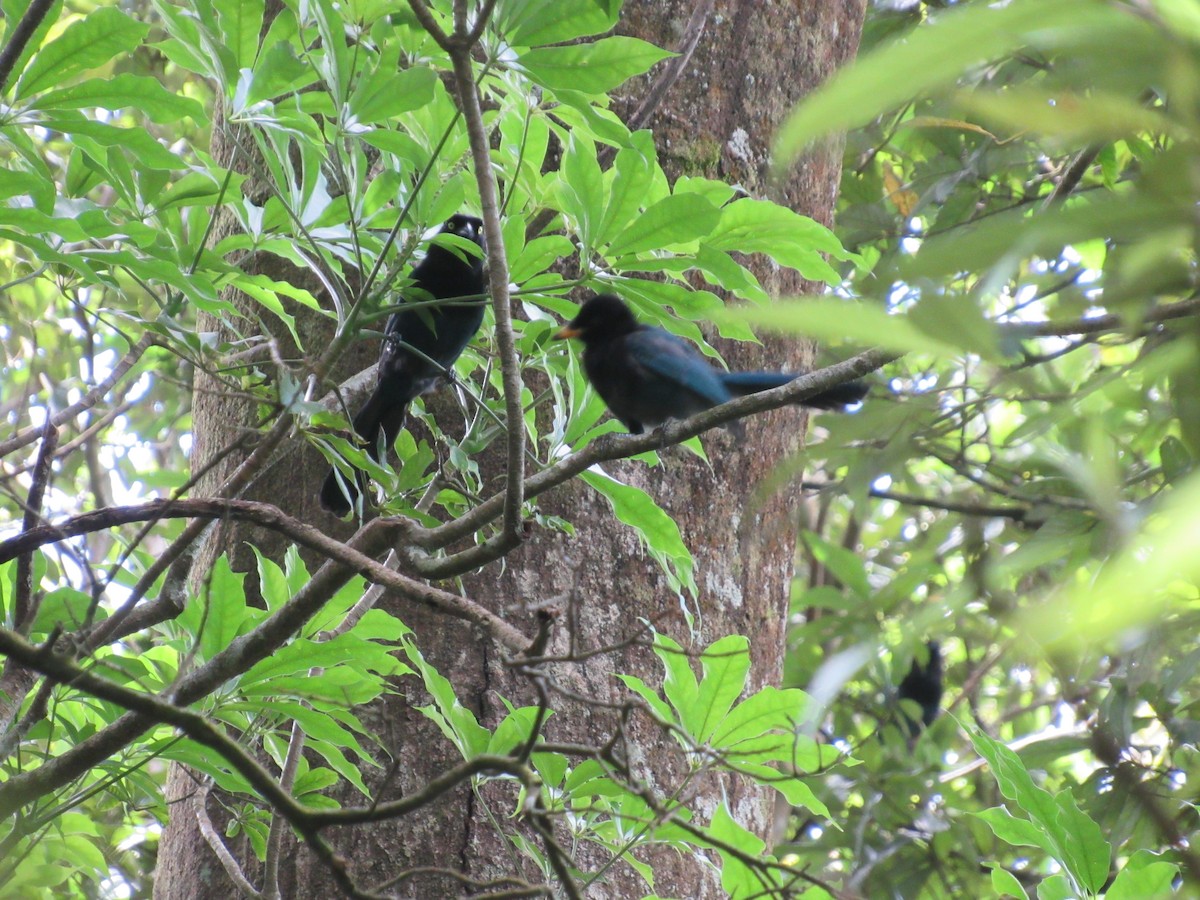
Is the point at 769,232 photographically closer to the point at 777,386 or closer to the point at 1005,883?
the point at 777,386

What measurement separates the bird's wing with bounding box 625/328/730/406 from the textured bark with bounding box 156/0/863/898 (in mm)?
341

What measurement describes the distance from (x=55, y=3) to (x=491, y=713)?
1.71m

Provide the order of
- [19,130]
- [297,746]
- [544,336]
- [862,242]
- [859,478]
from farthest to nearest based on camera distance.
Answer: [862,242] → [544,336] → [297,746] → [19,130] → [859,478]

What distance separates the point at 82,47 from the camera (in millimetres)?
2160

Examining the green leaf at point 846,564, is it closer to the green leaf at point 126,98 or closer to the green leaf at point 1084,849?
the green leaf at point 1084,849

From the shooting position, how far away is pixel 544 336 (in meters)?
2.56

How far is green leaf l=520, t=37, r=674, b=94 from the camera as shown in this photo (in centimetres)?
212

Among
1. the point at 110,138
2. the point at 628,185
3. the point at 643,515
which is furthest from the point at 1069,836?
the point at 110,138

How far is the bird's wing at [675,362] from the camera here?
3775mm

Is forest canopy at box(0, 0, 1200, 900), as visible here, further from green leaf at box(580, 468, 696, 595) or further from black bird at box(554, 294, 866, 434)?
black bird at box(554, 294, 866, 434)

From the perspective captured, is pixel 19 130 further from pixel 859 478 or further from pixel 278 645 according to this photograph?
pixel 859 478

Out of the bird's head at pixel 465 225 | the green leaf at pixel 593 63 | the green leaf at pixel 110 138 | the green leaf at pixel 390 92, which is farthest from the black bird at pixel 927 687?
the green leaf at pixel 110 138

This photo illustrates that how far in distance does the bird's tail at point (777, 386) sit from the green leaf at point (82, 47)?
161 centimetres

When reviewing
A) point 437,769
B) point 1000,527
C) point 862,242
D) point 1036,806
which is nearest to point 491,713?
point 437,769
